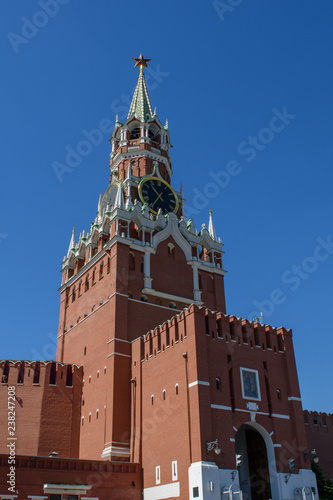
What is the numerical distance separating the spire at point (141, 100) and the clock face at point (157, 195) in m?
8.81

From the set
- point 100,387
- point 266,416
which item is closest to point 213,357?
point 266,416

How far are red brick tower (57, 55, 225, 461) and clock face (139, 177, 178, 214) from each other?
107 millimetres

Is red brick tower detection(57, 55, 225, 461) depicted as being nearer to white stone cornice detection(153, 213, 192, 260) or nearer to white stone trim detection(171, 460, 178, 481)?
white stone cornice detection(153, 213, 192, 260)

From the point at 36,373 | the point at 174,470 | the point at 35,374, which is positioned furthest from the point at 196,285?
the point at 174,470

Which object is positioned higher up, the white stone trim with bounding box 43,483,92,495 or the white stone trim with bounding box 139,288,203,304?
the white stone trim with bounding box 139,288,203,304

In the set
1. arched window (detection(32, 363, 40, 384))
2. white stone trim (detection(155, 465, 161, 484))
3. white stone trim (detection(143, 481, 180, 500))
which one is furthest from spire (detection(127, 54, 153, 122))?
white stone trim (detection(143, 481, 180, 500))

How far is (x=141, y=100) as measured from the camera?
6081cm

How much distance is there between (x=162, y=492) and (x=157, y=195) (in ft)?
93.0

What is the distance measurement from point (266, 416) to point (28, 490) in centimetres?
1507

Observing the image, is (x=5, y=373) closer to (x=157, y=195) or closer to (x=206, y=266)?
(x=206, y=266)

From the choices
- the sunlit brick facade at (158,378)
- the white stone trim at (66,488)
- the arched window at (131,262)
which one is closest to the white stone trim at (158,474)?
the sunlit brick facade at (158,378)

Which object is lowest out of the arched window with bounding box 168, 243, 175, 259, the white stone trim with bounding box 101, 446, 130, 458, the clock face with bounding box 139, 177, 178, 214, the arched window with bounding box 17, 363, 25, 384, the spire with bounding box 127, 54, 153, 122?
the white stone trim with bounding box 101, 446, 130, 458

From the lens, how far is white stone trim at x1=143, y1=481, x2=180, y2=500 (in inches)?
1217

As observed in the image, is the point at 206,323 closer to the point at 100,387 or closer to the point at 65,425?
the point at 100,387
